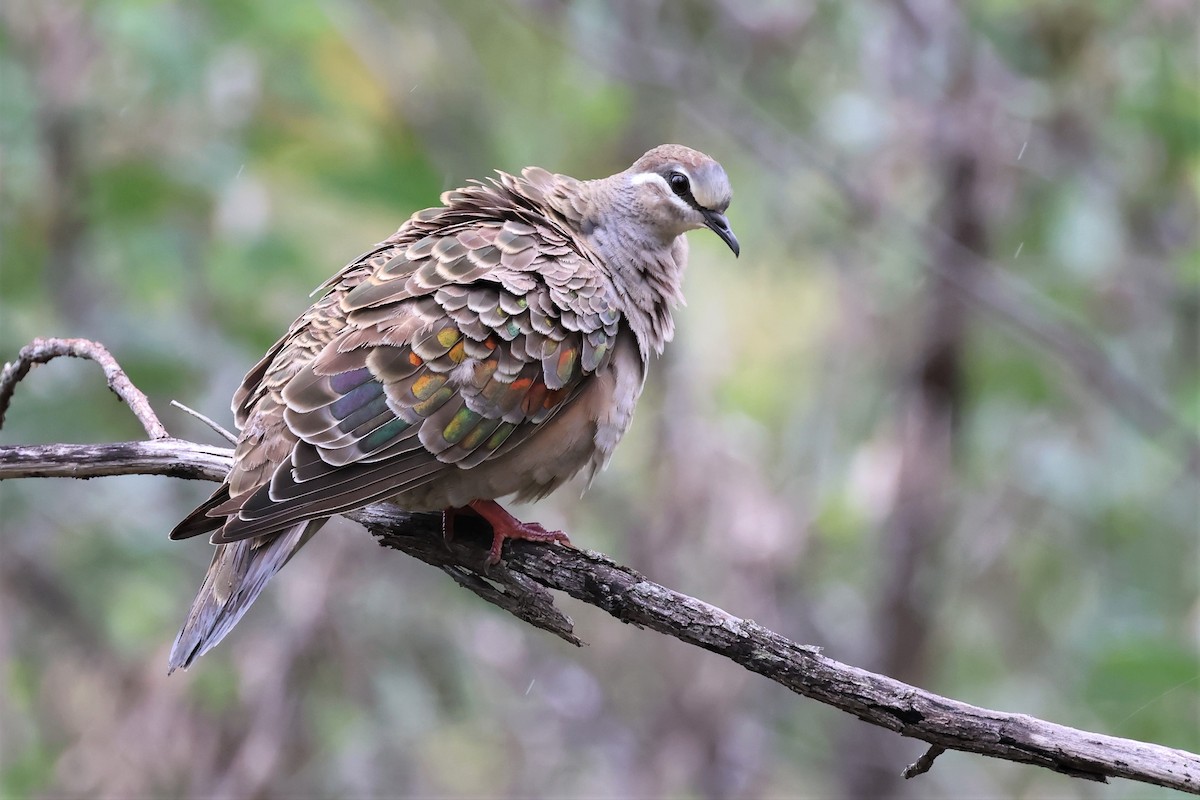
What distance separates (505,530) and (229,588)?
0.74 m

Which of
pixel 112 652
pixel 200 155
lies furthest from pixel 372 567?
pixel 200 155

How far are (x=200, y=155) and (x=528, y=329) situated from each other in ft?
9.12

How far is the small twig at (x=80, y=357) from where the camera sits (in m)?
3.47

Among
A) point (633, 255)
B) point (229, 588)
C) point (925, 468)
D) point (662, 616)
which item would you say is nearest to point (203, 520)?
point (229, 588)

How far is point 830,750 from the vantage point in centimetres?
862

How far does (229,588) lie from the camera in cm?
338

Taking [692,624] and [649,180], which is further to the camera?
[649,180]

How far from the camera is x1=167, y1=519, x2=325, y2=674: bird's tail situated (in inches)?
131

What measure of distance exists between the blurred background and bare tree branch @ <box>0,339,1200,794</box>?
1.64 metres

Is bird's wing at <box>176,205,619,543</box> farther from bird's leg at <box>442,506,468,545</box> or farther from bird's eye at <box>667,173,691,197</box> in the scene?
bird's eye at <box>667,173,691,197</box>

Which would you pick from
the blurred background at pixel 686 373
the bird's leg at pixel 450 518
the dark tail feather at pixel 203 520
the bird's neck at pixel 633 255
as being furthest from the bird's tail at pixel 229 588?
the blurred background at pixel 686 373

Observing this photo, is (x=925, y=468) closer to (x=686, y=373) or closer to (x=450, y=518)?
(x=686, y=373)

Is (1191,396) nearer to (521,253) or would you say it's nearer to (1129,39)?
(1129,39)

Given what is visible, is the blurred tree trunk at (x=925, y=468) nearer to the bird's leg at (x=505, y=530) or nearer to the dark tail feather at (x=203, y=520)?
the bird's leg at (x=505, y=530)
